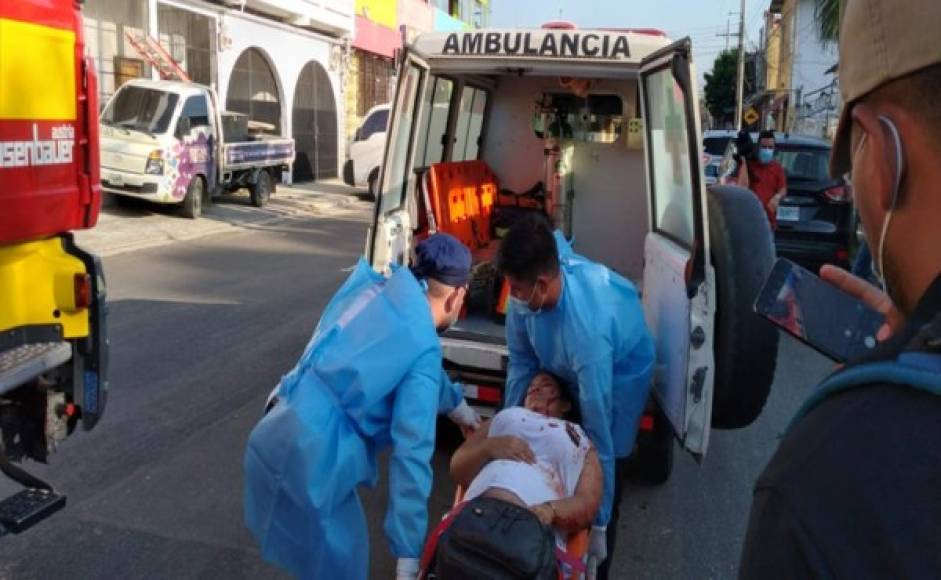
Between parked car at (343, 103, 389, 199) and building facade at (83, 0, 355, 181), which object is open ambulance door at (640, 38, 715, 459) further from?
parked car at (343, 103, 389, 199)

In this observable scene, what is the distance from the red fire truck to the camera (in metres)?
3.37

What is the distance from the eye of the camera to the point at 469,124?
23.8 ft

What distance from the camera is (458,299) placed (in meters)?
3.13

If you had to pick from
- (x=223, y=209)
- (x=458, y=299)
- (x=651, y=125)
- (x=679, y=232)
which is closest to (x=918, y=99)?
(x=458, y=299)

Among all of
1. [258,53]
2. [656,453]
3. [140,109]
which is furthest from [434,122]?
[258,53]

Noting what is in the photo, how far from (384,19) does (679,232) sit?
2377 centimetres

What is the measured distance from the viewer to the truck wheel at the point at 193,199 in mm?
14766

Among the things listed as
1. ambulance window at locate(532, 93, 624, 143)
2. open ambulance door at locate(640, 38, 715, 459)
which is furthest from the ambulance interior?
open ambulance door at locate(640, 38, 715, 459)

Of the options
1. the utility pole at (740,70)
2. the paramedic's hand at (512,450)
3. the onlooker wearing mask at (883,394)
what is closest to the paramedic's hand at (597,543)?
the paramedic's hand at (512,450)

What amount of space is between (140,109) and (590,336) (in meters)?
12.8

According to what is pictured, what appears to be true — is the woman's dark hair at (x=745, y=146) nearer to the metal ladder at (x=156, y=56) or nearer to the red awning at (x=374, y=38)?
the metal ladder at (x=156, y=56)

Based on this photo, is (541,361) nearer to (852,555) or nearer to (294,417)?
(294,417)

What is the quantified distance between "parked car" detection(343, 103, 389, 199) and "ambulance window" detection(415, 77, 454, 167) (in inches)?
462

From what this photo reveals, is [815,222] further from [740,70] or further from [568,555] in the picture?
[740,70]
